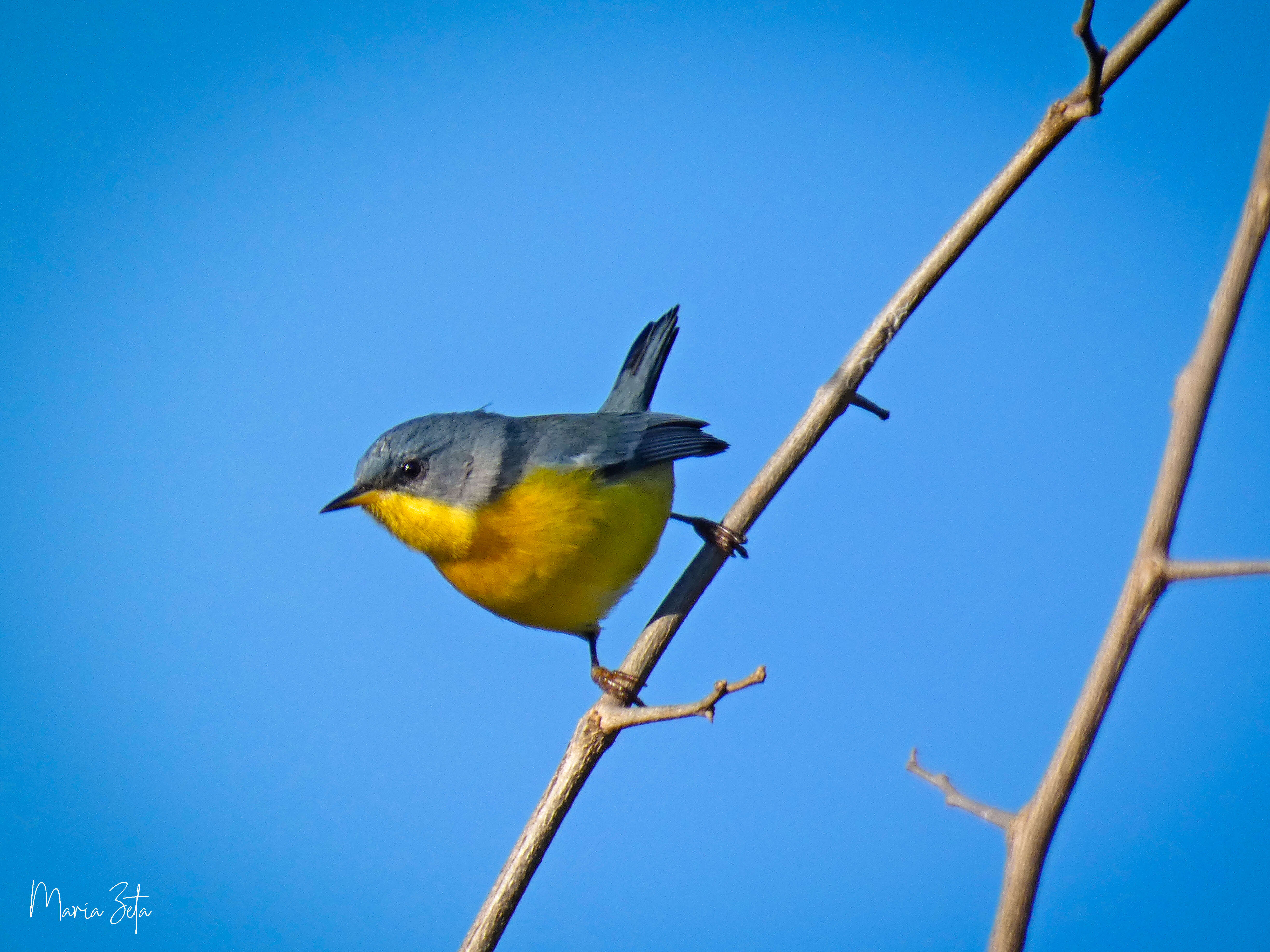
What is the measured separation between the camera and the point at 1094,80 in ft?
4.10

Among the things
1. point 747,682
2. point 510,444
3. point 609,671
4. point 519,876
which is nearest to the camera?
point 747,682

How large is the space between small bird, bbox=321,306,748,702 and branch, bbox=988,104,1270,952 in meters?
1.14

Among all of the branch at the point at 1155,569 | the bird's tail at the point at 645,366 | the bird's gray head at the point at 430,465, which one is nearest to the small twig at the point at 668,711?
the branch at the point at 1155,569

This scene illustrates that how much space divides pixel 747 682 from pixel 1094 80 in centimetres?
88

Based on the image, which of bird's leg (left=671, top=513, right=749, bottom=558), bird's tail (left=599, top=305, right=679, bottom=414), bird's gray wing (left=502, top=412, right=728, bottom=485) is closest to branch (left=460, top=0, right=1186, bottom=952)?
bird's leg (left=671, top=513, right=749, bottom=558)

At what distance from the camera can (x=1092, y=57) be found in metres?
1.18

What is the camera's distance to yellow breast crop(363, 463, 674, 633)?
217 cm

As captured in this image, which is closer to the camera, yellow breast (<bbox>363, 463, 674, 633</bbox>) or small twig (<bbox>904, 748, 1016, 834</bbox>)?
small twig (<bbox>904, 748, 1016, 834</bbox>)

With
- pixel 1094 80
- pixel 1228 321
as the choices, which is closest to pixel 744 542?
pixel 1094 80

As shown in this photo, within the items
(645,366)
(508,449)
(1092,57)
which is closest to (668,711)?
(1092,57)

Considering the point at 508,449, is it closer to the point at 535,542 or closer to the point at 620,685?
the point at 535,542

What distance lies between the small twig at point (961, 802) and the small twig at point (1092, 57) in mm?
870

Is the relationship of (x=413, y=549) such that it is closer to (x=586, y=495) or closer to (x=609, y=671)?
(x=586, y=495)

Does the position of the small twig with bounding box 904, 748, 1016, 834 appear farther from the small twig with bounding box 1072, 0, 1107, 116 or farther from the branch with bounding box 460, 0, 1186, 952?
the small twig with bounding box 1072, 0, 1107, 116
